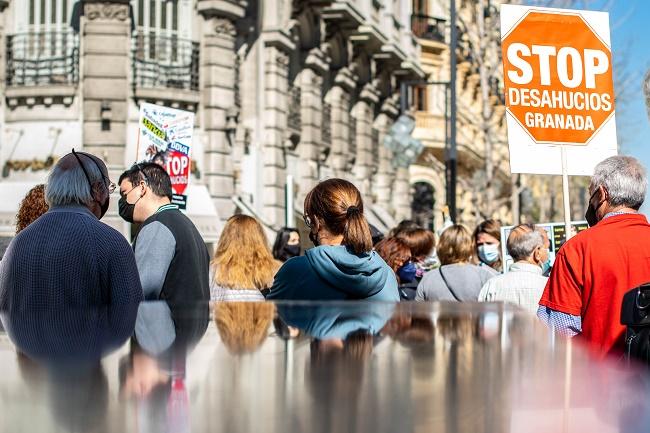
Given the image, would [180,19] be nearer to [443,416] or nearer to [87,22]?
[87,22]

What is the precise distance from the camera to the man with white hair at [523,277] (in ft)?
20.7

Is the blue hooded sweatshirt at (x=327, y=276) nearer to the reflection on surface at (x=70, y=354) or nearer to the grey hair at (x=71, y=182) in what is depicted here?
the grey hair at (x=71, y=182)

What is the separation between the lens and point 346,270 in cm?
416

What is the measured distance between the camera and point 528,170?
7.14 m

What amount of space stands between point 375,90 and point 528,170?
Answer: 25998mm

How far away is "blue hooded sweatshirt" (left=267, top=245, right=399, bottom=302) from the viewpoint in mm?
4117

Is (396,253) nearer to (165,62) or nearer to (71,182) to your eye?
(71,182)

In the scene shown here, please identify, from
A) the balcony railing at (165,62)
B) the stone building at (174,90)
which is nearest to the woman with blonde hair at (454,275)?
the stone building at (174,90)

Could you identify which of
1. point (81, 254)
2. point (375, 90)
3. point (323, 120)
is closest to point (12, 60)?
point (323, 120)

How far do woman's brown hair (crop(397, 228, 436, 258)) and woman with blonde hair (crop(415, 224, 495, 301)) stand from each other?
576 millimetres

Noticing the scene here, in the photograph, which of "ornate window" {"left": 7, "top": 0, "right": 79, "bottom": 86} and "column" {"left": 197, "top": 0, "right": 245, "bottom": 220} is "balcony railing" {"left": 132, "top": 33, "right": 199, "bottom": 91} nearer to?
"column" {"left": 197, "top": 0, "right": 245, "bottom": 220}

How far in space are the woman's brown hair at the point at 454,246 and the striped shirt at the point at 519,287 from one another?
87 cm

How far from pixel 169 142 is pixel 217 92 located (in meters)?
10.4

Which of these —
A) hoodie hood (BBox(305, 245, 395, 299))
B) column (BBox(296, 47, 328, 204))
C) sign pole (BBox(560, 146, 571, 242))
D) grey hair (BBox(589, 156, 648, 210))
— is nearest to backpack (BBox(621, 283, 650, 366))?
hoodie hood (BBox(305, 245, 395, 299))
